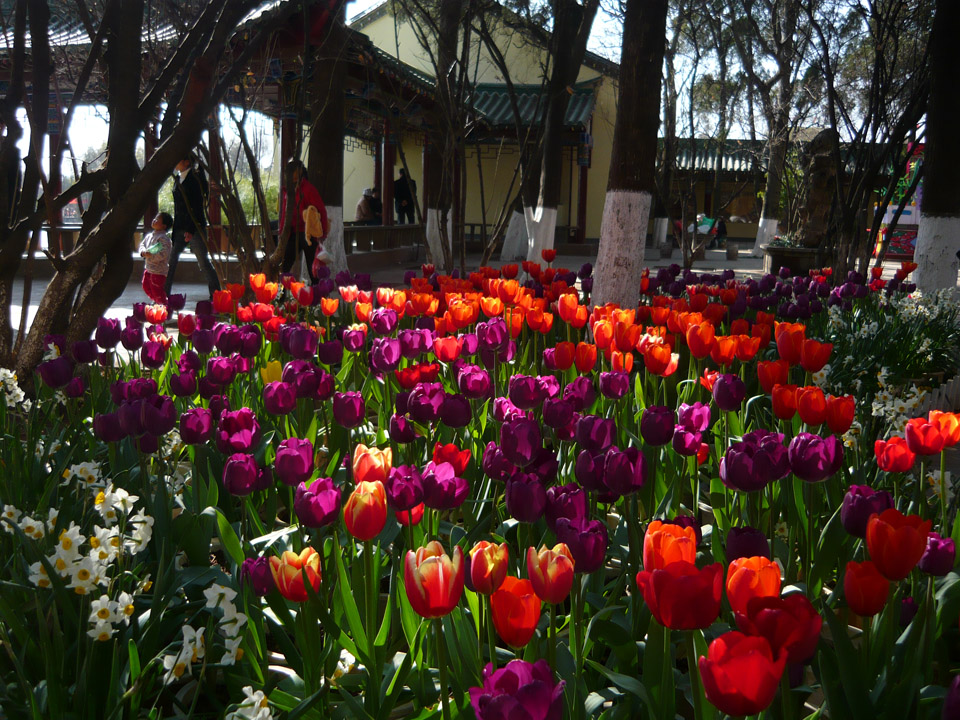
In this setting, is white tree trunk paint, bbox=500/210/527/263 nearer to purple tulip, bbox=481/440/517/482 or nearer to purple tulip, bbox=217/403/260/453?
purple tulip, bbox=217/403/260/453

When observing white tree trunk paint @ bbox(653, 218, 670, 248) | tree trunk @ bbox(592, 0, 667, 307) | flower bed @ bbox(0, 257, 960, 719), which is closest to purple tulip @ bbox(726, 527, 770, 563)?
flower bed @ bbox(0, 257, 960, 719)

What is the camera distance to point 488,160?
81.8 ft

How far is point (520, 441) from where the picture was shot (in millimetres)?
1748

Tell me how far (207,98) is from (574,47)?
28.2 feet

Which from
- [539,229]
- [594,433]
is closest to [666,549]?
[594,433]

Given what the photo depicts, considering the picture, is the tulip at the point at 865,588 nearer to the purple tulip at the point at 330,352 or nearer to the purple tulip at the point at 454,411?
the purple tulip at the point at 454,411

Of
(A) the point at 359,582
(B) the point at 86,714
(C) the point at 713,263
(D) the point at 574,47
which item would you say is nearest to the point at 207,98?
(A) the point at 359,582

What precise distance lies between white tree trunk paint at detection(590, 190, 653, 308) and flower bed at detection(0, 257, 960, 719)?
2.57 metres

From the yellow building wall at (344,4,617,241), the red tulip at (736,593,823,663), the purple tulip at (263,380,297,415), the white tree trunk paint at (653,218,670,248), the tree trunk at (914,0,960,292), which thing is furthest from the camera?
the yellow building wall at (344,4,617,241)

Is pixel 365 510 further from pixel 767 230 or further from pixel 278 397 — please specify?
pixel 767 230

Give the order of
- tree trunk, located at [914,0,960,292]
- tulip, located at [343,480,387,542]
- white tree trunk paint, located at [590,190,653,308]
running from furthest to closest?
tree trunk, located at [914,0,960,292], white tree trunk paint, located at [590,190,653,308], tulip, located at [343,480,387,542]

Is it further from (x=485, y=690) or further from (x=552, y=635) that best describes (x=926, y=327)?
(x=485, y=690)

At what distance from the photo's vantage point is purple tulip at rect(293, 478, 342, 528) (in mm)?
1483

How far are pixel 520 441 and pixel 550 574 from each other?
554mm
